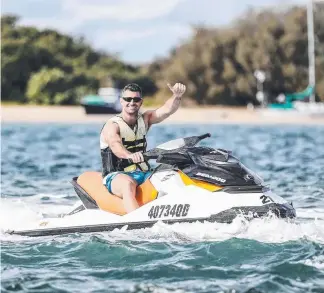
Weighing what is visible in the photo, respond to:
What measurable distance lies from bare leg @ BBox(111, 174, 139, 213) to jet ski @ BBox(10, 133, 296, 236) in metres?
0.06

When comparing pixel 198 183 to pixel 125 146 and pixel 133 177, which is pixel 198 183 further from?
pixel 125 146

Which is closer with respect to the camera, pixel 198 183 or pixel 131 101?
pixel 198 183

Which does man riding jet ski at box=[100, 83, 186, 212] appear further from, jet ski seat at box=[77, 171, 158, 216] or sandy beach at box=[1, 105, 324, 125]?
sandy beach at box=[1, 105, 324, 125]

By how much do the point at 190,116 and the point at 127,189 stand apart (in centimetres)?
2920

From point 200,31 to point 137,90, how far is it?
121 ft

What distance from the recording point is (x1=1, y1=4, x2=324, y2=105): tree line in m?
40.9

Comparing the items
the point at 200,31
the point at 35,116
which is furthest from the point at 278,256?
the point at 200,31

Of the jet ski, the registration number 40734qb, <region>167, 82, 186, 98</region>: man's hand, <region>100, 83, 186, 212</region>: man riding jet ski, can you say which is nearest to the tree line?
<region>167, 82, 186, 98</region>: man's hand

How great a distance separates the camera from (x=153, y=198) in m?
7.72

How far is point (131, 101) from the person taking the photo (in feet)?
25.6

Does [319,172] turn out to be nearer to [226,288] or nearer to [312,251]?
[312,251]

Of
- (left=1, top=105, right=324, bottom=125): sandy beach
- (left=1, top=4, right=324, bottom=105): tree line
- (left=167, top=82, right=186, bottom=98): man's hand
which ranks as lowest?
(left=1, top=105, right=324, bottom=125): sandy beach

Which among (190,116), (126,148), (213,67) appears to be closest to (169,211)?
(126,148)

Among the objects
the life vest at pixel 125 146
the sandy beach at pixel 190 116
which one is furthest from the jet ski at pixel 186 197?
the sandy beach at pixel 190 116
